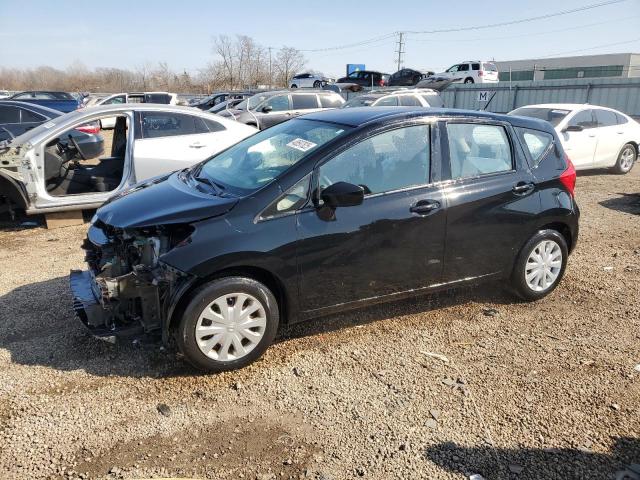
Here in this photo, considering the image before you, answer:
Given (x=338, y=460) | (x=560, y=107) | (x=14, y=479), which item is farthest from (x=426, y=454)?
(x=560, y=107)

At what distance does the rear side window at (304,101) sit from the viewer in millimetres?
15383

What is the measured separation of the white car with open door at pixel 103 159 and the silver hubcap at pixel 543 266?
4551 mm

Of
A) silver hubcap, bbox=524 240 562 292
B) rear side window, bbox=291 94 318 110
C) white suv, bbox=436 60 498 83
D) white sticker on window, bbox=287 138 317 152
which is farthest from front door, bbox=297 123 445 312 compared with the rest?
white suv, bbox=436 60 498 83

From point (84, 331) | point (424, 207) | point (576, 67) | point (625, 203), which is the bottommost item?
point (84, 331)

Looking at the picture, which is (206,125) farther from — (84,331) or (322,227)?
(322,227)

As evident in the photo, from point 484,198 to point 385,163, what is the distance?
927mm

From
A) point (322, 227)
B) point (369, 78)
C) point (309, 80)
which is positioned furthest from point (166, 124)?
point (309, 80)

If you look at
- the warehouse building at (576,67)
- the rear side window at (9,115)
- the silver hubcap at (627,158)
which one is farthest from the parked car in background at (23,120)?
the warehouse building at (576,67)

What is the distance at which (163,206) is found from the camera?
350 cm

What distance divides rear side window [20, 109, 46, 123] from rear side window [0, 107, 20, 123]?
7cm

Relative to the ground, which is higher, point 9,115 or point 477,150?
point 9,115

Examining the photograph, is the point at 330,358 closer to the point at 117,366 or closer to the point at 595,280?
the point at 117,366

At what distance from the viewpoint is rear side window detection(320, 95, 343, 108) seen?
51.5 ft

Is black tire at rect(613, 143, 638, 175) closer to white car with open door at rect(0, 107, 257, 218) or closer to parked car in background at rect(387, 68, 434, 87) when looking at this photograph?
white car with open door at rect(0, 107, 257, 218)
